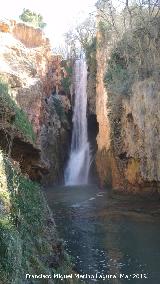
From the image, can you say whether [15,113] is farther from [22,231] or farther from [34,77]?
[34,77]

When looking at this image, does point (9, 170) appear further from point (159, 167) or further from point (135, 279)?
point (159, 167)

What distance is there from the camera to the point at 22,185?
10320 mm

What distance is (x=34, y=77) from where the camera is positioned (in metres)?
20.2

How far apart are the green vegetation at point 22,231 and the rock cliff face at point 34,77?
11.3ft

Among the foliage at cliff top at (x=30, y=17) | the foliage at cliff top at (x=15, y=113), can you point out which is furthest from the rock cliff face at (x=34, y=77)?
the foliage at cliff top at (x=30, y=17)

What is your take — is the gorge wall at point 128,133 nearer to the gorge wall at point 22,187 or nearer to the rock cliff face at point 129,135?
the rock cliff face at point 129,135

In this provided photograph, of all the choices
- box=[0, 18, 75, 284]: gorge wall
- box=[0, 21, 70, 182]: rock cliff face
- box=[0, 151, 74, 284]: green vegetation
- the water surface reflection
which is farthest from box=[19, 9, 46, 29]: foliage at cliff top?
box=[0, 151, 74, 284]: green vegetation

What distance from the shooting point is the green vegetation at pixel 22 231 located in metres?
6.60

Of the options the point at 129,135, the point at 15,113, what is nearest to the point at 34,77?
the point at 15,113

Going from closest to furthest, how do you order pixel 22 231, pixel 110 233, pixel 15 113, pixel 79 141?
pixel 22 231
pixel 15 113
pixel 110 233
pixel 79 141

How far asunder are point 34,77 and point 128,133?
9.35 meters

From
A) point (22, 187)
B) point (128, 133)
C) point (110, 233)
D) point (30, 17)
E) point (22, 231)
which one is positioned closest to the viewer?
point (22, 231)

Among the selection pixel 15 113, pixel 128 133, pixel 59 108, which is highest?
pixel 59 108

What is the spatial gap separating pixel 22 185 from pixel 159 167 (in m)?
14.1
